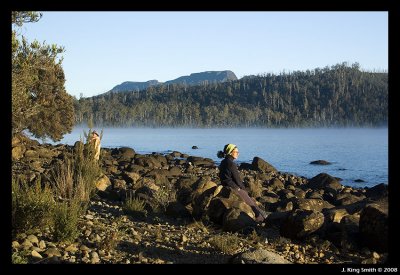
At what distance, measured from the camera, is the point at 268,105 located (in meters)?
168

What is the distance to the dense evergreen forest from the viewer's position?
515 feet

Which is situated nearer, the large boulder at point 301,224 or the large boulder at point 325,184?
the large boulder at point 301,224

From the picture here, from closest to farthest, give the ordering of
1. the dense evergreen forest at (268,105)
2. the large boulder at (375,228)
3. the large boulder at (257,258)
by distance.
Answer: the large boulder at (257,258), the large boulder at (375,228), the dense evergreen forest at (268,105)

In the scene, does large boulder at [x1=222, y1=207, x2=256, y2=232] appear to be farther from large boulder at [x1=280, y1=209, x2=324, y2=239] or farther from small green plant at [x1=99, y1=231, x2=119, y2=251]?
small green plant at [x1=99, y1=231, x2=119, y2=251]

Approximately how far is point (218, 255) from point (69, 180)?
435 cm

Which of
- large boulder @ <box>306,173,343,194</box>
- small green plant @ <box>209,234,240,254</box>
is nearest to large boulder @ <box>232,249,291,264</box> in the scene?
small green plant @ <box>209,234,240,254</box>

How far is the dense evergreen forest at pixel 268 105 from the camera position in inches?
6181

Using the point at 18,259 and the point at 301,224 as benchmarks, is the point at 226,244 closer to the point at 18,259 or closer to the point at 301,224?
the point at 301,224

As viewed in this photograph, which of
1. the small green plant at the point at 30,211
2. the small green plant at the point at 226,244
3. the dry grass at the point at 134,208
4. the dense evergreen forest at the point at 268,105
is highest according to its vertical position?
the dense evergreen forest at the point at 268,105

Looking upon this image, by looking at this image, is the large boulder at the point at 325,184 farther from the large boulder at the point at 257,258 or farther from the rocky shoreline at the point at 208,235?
the large boulder at the point at 257,258

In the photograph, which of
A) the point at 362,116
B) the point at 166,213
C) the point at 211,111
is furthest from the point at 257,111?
the point at 166,213

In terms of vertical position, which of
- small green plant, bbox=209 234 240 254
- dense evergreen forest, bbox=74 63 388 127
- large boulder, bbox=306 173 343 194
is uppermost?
dense evergreen forest, bbox=74 63 388 127

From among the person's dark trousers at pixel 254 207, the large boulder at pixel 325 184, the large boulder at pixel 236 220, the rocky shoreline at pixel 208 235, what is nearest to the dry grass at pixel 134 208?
the rocky shoreline at pixel 208 235

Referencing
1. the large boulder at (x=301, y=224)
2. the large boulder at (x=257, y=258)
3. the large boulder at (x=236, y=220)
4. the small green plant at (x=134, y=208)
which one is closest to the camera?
the large boulder at (x=257, y=258)
